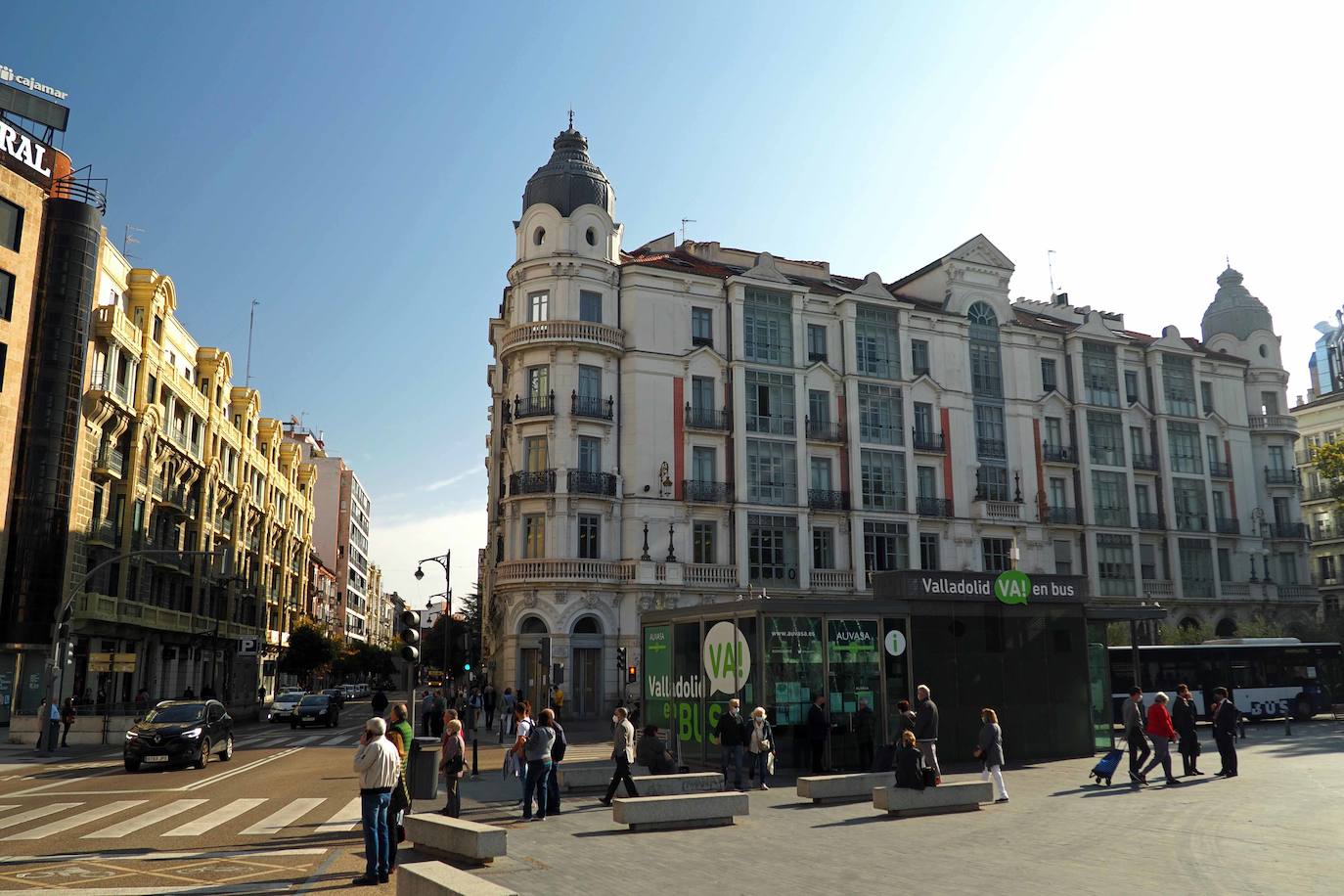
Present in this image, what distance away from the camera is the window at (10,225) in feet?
125

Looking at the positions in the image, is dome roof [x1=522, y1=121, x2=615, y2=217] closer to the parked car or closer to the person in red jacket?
the parked car

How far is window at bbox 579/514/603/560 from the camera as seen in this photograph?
1810 inches

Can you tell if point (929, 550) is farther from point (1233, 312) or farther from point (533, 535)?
point (1233, 312)

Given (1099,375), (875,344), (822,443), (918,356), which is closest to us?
(822,443)

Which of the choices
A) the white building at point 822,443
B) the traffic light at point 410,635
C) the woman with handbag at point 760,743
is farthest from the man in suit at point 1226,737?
the white building at point 822,443

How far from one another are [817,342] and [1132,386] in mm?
21149

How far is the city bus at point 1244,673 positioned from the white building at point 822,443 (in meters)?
14.5

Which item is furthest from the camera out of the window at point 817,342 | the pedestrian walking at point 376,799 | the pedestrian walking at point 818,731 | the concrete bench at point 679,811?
the window at point 817,342

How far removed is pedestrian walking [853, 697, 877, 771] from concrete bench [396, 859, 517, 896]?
45.7 feet

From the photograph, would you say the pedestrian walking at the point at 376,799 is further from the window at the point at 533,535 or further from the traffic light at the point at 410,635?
the window at the point at 533,535

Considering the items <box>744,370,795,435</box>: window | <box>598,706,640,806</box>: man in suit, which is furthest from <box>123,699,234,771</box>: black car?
<box>744,370,795,435</box>: window

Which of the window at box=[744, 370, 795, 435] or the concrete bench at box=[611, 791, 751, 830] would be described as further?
the window at box=[744, 370, 795, 435]

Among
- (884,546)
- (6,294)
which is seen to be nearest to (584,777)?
(6,294)

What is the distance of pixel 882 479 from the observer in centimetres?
5200
